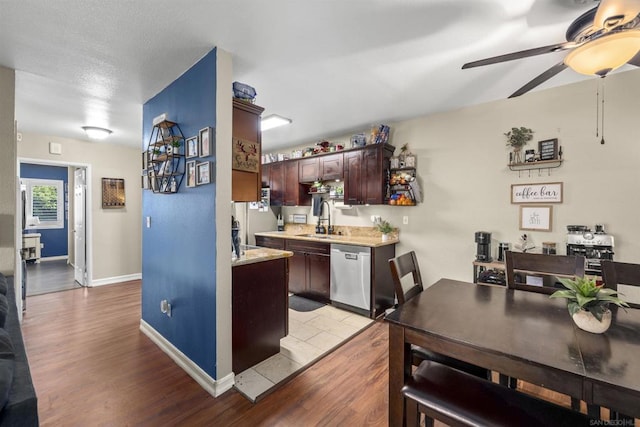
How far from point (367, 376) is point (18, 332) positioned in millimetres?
2199

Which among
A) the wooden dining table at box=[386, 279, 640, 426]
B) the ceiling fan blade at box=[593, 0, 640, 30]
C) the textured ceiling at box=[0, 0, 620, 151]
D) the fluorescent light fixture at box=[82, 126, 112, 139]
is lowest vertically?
the wooden dining table at box=[386, 279, 640, 426]

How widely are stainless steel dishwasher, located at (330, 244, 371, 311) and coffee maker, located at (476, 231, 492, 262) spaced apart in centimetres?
119

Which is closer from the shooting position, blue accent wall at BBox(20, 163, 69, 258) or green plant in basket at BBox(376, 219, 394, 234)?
green plant in basket at BBox(376, 219, 394, 234)

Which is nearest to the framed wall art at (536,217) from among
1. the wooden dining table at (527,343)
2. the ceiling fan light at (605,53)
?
the wooden dining table at (527,343)

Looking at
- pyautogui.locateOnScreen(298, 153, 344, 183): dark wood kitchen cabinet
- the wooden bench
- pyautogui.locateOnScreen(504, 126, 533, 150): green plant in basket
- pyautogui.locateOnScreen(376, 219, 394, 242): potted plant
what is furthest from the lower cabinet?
the wooden bench

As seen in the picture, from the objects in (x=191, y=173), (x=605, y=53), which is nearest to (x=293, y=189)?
(x=191, y=173)

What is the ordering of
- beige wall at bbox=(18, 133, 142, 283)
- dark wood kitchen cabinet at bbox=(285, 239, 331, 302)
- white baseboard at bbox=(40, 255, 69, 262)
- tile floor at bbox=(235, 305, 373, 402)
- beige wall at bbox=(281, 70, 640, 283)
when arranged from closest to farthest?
tile floor at bbox=(235, 305, 373, 402), beige wall at bbox=(281, 70, 640, 283), dark wood kitchen cabinet at bbox=(285, 239, 331, 302), beige wall at bbox=(18, 133, 142, 283), white baseboard at bbox=(40, 255, 69, 262)

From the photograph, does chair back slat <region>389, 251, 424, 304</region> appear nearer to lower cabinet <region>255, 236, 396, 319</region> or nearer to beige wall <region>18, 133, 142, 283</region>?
lower cabinet <region>255, 236, 396, 319</region>

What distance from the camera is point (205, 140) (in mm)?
2092

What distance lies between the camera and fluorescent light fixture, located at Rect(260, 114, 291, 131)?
136 inches

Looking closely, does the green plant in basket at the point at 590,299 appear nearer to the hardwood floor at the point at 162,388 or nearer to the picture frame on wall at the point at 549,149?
the hardwood floor at the point at 162,388

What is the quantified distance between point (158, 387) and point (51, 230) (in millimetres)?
7463

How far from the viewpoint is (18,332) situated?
1.40 m

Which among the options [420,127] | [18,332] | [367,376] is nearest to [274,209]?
[420,127]
